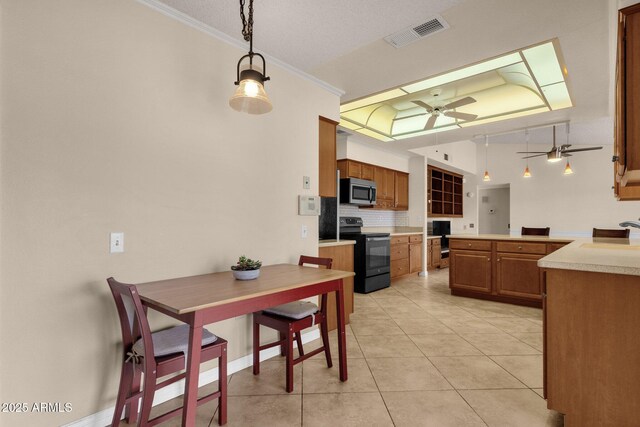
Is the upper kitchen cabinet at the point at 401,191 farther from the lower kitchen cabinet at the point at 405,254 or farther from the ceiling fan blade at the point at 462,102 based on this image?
the ceiling fan blade at the point at 462,102

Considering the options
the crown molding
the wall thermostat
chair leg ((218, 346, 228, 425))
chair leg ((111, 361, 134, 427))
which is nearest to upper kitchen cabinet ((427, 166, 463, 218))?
the wall thermostat

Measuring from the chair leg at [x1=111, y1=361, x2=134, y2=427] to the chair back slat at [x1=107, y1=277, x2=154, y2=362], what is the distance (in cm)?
8

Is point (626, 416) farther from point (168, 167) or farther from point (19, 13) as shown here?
point (19, 13)

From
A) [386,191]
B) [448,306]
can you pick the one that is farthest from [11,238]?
[386,191]

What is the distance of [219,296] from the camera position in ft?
5.25

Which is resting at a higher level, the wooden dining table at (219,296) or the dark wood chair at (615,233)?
the dark wood chair at (615,233)

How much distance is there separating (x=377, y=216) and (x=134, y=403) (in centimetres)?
524

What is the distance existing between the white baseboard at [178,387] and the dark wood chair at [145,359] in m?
0.12

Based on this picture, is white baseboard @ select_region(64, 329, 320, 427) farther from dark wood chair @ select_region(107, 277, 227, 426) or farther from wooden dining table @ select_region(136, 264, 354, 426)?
wooden dining table @ select_region(136, 264, 354, 426)

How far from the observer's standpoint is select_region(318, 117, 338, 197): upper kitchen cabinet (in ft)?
11.0

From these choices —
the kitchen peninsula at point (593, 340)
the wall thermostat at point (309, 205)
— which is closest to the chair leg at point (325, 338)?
the wall thermostat at point (309, 205)

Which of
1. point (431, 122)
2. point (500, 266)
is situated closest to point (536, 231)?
point (500, 266)

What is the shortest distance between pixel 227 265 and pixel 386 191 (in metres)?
4.30

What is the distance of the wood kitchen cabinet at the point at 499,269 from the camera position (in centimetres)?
402
